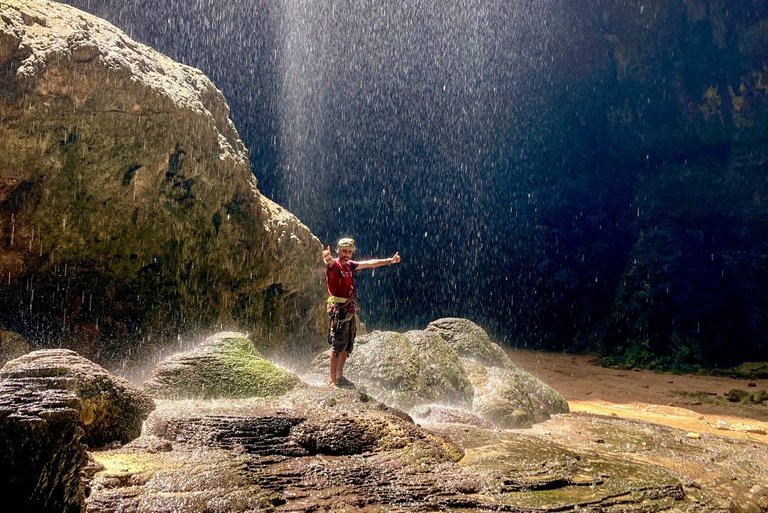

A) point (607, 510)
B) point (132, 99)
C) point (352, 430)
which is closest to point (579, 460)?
point (607, 510)

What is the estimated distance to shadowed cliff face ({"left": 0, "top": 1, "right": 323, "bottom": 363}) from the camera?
18.8 ft

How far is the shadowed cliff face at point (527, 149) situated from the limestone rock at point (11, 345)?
490 inches

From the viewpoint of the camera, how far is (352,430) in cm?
368

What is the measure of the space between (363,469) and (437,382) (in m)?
2.72

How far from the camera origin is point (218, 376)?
4.70m

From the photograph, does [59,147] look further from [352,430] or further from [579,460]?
[579,460]

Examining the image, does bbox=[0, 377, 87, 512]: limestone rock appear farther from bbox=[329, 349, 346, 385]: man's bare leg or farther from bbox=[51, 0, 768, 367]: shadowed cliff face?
bbox=[51, 0, 768, 367]: shadowed cliff face

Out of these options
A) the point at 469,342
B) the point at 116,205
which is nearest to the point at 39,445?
the point at 116,205

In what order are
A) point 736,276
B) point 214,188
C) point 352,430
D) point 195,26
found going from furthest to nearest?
point 195,26, point 736,276, point 214,188, point 352,430

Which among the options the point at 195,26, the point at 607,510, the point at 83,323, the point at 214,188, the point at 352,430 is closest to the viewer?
the point at 607,510

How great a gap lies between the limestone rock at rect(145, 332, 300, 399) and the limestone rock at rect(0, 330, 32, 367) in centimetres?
169

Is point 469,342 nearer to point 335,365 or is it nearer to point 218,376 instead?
point 335,365

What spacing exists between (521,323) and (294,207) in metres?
9.90

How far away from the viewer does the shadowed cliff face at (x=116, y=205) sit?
18.8 feet
